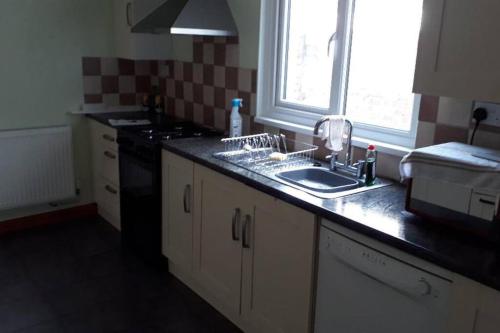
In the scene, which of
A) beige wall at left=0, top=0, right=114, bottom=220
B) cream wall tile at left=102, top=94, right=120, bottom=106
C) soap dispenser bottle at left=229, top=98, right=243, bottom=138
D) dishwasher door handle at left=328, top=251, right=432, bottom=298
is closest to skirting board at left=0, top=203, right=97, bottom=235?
beige wall at left=0, top=0, right=114, bottom=220

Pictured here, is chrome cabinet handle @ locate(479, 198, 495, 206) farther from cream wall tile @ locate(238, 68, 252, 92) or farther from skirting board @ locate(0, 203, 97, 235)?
skirting board @ locate(0, 203, 97, 235)

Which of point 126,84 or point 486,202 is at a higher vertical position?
point 126,84

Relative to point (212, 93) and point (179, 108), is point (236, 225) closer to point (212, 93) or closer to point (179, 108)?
point (212, 93)

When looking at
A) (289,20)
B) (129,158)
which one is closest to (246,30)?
(289,20)

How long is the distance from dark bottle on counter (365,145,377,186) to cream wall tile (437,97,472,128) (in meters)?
0.29

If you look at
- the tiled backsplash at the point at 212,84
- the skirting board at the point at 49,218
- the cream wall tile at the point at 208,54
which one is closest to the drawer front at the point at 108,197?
the skirting board at the point at 49,218

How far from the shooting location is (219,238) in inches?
89.9

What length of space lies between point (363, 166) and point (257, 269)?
2.15ft

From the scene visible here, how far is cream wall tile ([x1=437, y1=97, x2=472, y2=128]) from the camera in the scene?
176 cm

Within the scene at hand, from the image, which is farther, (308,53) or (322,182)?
(308,53)

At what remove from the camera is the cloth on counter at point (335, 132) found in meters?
2.15

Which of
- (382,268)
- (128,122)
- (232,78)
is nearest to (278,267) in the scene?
(382,268)

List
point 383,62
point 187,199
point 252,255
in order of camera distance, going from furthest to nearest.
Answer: point 187,199, point 383,62, point 252,255

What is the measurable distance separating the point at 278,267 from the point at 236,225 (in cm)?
31
